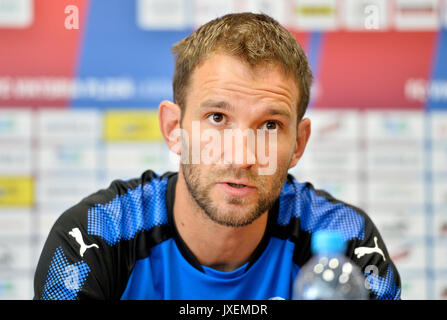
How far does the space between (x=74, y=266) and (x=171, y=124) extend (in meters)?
0.33

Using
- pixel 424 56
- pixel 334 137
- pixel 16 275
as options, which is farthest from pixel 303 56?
pixel 16 275

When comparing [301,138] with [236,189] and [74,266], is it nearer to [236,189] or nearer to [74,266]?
[236,189]

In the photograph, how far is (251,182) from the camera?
787 mm

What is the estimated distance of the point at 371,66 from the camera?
1.85 meters

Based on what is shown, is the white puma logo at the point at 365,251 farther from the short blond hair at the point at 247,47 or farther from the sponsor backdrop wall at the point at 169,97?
the sponsor backdrop wall at the point at 169,97

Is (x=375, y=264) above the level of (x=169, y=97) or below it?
below

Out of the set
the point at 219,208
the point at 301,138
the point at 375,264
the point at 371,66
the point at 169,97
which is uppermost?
the point at 371,66

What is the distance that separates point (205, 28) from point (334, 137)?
3.51 feet

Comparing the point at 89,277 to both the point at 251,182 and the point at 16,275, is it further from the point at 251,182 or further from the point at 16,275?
the point at 16,275

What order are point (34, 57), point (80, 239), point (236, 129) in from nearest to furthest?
point (236, 129)
point (80, 239)
point (34, 57)

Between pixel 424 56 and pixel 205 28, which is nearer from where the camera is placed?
pixel 205 28

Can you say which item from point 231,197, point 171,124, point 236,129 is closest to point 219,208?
point 231,197

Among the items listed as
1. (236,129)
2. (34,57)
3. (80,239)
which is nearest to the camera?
(236,129)

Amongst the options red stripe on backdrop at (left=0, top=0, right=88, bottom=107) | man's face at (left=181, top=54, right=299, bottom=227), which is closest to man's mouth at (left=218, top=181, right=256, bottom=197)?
man's face at (left=181, top=54, right=299, bottom=227)
